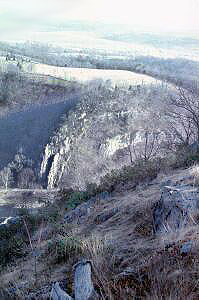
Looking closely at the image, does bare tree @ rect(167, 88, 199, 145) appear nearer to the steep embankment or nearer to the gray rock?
the gray rock

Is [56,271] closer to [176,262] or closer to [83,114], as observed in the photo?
[176,262]

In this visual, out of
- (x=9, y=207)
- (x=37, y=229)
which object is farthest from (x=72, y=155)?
(x=37, y=229)

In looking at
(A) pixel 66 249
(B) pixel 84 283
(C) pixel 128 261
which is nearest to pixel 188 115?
(A) pixel 66 249

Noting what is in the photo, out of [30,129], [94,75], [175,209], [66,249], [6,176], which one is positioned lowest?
[6,176]

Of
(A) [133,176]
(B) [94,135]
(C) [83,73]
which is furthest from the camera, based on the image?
(C) [83,73]

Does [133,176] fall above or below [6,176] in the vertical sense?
above

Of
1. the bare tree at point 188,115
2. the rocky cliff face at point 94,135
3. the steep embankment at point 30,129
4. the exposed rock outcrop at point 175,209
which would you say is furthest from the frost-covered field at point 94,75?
the exposed rock outcrop at point 175,209

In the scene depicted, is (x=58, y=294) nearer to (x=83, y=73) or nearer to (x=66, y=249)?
(x=66, y=249)

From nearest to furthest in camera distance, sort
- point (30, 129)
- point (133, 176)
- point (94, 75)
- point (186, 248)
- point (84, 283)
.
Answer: point (84, 283), point (186, 248), point (133, 176), point (30, 129), point (94, 75)

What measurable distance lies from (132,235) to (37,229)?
4.63 m

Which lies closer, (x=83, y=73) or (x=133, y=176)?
(x=133, y=176)

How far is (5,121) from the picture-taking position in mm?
44281

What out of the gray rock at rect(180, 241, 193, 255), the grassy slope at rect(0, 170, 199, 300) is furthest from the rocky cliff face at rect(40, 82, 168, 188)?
the gray rock at rect(180, 241, 193, 255)

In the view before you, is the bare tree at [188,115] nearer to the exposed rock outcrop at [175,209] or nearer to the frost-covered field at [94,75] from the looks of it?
the exposed rock outcrop at [175,209]
